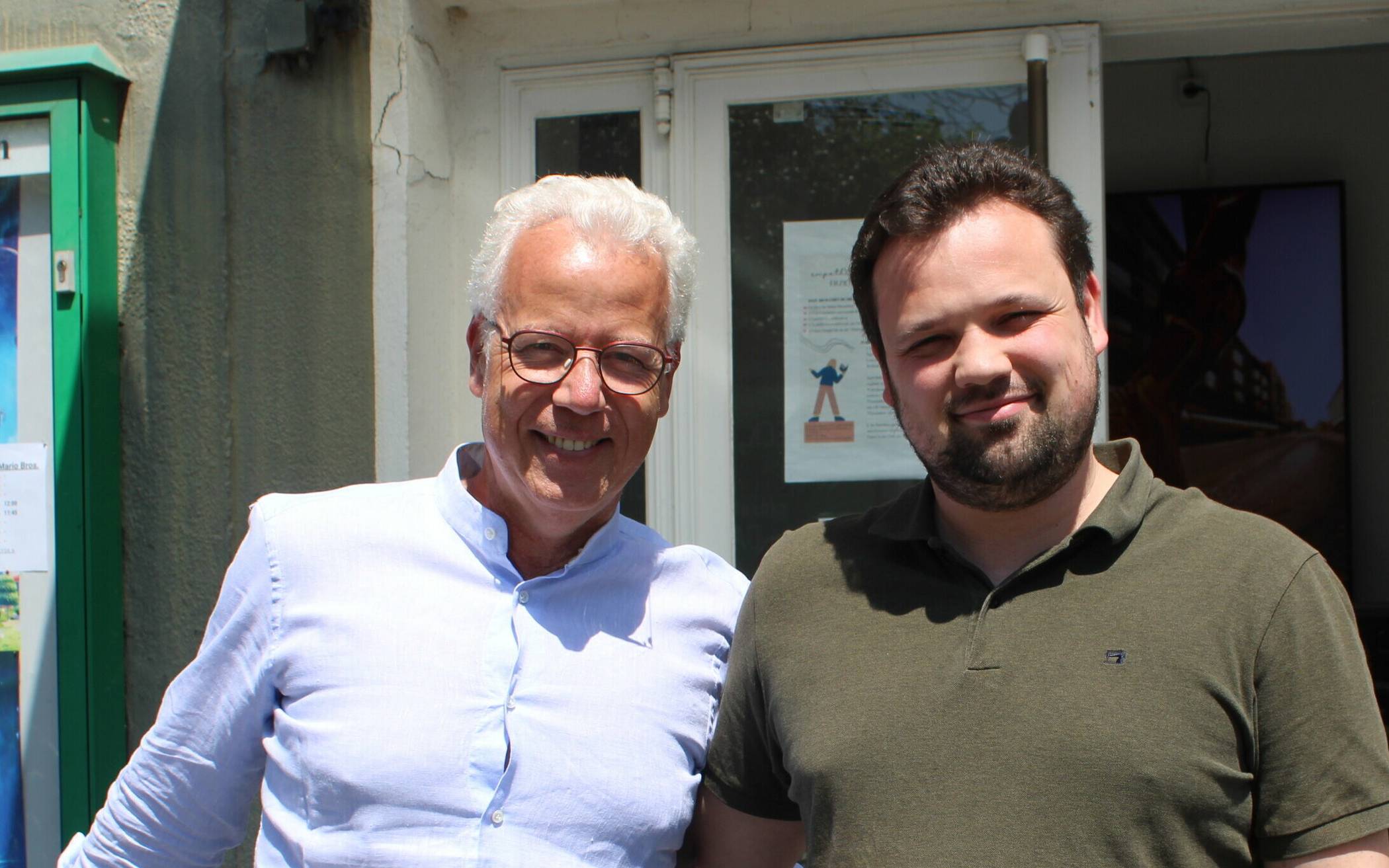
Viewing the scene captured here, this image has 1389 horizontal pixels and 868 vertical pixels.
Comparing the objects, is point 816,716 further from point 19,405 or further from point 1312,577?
point 19,405

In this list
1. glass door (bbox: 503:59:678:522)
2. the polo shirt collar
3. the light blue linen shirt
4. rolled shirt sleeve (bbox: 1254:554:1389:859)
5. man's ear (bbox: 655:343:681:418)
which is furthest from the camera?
glass door (bbox: 503:59:678:522)

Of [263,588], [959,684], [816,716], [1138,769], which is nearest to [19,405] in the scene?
[263,588]

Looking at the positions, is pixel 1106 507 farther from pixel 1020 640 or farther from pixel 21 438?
pixel 21 438

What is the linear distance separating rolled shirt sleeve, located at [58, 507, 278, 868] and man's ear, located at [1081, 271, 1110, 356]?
4.41ft

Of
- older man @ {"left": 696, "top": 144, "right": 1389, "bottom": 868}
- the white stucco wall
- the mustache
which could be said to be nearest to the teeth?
older man @ {"left": 696, "top": 144, "right": 1389, "bottom": 868}

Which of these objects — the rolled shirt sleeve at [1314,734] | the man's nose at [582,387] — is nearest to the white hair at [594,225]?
the man's nose at [582,387]

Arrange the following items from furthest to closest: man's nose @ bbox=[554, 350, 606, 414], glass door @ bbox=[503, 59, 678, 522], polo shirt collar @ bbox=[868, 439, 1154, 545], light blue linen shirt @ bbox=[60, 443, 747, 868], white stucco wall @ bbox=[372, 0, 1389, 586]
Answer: glass door @ bbox=[503, 59, 678, 522], white stucco wall @ bbox=[372, 0, 1389, 586], man's nose @ bbox=[554, 350, 606, 414], light blue linen shirt @ bbox=[60, 443, 747, 868], polo shirt collar @ bbox=[868, 439, 1154, 545]

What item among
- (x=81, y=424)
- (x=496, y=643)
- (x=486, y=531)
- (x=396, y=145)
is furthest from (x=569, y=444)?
(x=81, y=424)

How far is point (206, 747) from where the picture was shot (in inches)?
68.2

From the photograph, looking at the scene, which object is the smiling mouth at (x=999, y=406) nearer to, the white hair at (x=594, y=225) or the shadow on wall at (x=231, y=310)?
the white hair at (x=594, y=225)

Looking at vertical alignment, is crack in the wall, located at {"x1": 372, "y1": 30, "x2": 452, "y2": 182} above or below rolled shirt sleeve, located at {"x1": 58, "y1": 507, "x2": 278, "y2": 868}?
above

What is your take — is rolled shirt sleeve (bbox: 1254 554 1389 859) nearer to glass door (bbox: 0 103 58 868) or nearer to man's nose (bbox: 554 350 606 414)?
man's nose (bbox: 554 350 606 414)

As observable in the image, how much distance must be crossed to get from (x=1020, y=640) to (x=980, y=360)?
386 millimetres

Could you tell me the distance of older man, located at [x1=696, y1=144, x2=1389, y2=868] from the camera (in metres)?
1.31
